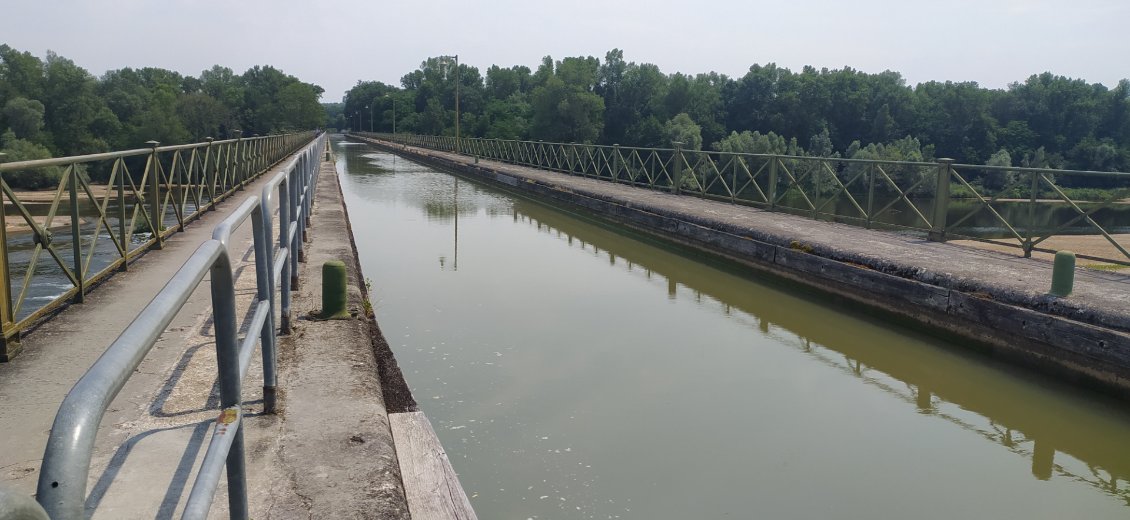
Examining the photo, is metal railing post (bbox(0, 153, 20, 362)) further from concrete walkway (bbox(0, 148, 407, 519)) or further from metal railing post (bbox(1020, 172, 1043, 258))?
metal railing post (bbox(1020, 172, 1043, 258))

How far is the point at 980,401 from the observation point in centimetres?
538

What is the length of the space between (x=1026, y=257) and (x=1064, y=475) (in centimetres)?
490

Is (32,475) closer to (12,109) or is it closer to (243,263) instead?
(243,263)

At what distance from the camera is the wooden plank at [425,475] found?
2.98 meters

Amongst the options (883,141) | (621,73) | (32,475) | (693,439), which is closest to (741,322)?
(693,439)

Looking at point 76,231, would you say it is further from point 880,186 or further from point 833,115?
point 833,115

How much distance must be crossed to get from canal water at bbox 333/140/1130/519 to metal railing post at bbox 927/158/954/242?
7.86 feet

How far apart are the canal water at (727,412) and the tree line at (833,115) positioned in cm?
6342

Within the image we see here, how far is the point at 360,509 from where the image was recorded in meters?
2.69

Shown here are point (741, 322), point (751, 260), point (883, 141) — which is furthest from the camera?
point (883, 141)

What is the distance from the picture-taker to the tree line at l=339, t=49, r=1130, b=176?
74188mm

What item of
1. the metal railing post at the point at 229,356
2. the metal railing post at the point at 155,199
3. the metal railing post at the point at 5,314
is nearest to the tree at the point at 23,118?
the metal railing post at the point at 155,199

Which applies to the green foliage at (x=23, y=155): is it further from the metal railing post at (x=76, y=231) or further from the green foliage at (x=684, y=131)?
the green foliage at (x=684, y=131)

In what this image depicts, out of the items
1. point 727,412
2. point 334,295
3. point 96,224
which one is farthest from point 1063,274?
point 96,224
